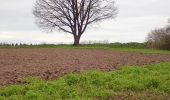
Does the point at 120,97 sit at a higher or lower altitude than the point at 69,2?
lower

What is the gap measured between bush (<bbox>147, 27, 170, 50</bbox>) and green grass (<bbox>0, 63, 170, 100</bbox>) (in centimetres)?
3514

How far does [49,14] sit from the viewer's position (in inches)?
2475

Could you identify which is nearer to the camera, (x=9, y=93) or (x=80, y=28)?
(x=9, y=93)

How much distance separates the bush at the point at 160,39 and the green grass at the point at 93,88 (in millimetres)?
35145

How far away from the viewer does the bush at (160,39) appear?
51.5m

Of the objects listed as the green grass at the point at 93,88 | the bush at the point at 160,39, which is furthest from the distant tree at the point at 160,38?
the green grass at the point at 93,88

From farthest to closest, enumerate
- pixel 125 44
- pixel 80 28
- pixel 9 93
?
pixel 80 28 → pixel 125 44 → pixel 9 93

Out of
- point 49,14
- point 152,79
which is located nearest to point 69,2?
point 49,14

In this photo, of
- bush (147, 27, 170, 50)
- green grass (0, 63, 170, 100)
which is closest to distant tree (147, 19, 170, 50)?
bush (147, 27, 170, 50)

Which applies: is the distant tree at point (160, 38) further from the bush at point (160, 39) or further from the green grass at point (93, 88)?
the green grass at point (93, 88)

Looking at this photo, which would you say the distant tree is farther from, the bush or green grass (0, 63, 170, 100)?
green grass (0, 63, 170, 100)

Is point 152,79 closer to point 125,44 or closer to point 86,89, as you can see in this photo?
point 86,89

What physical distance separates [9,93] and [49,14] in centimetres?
5101

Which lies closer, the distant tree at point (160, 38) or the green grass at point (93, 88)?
the green grass at point (93, 88)
